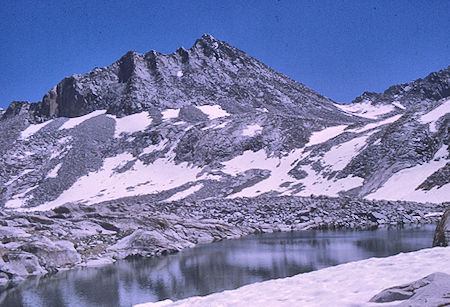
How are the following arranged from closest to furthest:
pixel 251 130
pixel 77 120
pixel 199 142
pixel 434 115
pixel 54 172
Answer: pixel 434 115 < pixel 199 142 < pixel 54 172 < pixel 251 130 < pixel 77 120

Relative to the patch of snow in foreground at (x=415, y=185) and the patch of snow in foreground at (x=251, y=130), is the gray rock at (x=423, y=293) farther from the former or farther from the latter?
the patch of snow in foreground at (x=251, y=130)

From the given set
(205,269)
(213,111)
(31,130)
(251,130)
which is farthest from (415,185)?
(31,130)

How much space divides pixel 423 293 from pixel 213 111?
117 metres

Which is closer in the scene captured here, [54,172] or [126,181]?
[126,181]

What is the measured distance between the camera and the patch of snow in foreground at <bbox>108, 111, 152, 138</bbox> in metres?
112

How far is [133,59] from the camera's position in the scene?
147625 millimetres

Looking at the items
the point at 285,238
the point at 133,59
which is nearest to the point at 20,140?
the point at 133,59

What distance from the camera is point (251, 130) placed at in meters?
91.9

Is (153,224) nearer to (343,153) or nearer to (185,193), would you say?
(185,193)

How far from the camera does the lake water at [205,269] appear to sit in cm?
1862

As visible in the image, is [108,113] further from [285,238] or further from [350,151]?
[285,238]

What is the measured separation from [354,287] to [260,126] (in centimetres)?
8497

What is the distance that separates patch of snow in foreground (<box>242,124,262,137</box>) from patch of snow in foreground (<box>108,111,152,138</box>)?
109 feet

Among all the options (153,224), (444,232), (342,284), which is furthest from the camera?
(153,224)
